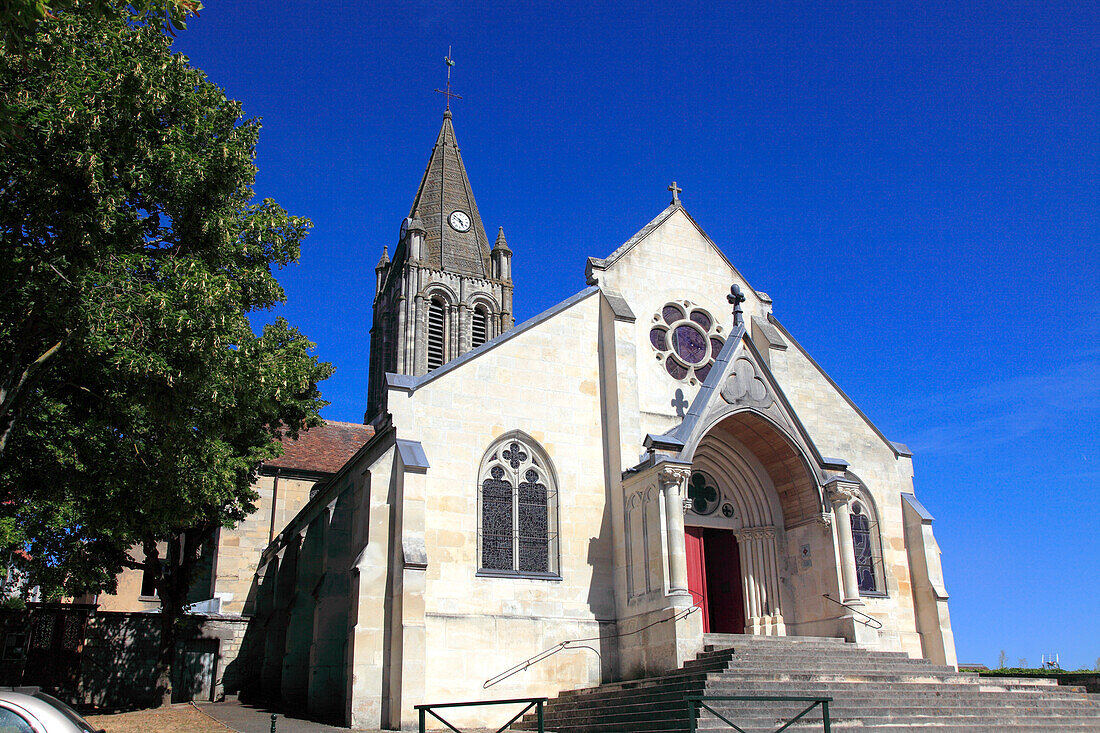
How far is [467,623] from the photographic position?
16.6 metres

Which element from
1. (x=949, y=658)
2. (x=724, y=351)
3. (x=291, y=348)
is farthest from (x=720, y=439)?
(x=291, y=348)

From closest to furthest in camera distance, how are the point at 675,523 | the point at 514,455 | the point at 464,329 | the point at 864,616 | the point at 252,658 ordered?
the point at 675,523, the point at 514,455, the point at 864,616, the point at 252,658, the point at 464,329

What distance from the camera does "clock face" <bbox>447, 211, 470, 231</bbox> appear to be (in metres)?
54.9

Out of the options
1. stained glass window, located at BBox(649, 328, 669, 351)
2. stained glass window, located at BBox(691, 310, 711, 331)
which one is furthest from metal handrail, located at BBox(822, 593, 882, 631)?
stained glass window, located at BBox(691, 310, 711, 331)

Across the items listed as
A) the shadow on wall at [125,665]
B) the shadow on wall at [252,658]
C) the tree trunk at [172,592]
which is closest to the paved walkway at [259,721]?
the tree trunk at [172,592]

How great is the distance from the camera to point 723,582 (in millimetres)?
20547

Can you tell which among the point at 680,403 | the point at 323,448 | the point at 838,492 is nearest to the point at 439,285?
the point at 323,448

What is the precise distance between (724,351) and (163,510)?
1213 cm

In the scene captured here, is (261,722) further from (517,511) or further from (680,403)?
(680,403)

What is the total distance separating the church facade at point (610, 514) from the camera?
54.0 ft

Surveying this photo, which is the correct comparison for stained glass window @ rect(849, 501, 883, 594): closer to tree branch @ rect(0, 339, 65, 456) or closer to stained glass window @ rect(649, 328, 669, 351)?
stained glass window @ rect(649, 328, 669, 351)

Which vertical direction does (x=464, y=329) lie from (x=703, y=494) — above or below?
above

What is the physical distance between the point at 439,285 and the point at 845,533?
118 ft

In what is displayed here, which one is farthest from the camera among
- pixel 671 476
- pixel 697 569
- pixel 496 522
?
pixel 697 569
